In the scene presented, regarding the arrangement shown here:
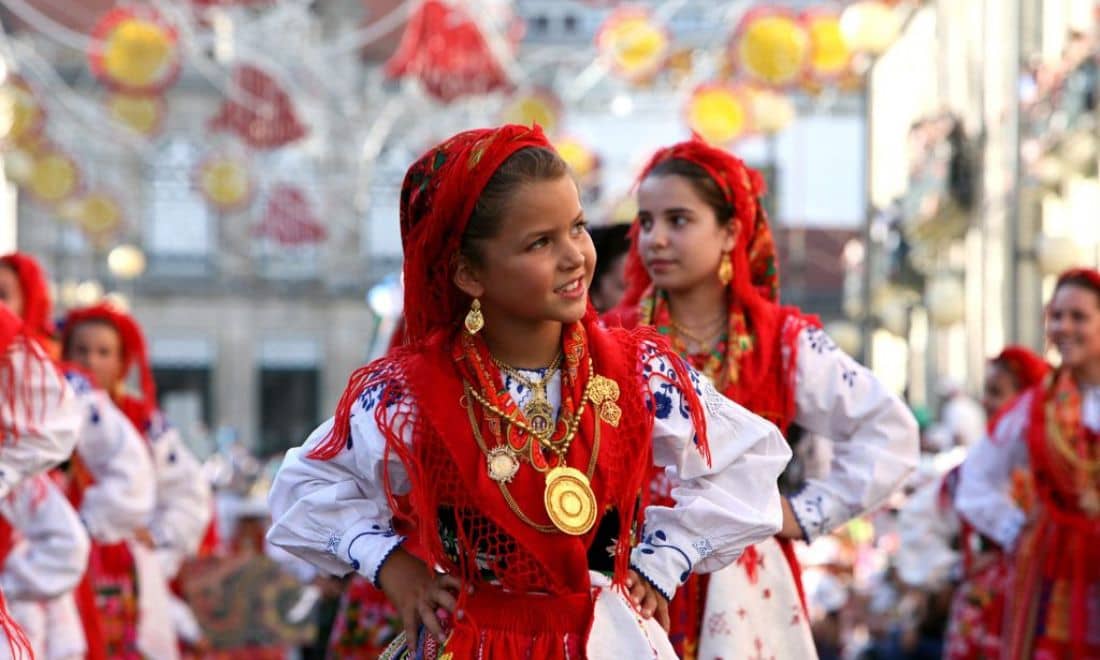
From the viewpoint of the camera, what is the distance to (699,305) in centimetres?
500

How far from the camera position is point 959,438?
1267 cm

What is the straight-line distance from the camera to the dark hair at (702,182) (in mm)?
4926

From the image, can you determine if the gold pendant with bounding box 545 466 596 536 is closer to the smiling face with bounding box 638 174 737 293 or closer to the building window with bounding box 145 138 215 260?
the smiling face with bounding box 638 174 737 293

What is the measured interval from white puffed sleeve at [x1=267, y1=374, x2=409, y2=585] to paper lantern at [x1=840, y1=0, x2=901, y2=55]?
1161cm

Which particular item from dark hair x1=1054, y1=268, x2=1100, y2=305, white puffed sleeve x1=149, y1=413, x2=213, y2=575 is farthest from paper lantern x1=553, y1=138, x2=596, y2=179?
dark hair x1=1054, y1=268, x2=1100, y2=305

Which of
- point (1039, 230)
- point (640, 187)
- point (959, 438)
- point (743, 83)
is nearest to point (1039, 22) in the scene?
point (1039, 230)

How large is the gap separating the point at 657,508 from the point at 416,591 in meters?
0.46

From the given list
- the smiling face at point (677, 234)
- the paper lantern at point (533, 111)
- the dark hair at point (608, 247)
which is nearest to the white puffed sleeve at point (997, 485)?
the dark hair at point (608, 247)

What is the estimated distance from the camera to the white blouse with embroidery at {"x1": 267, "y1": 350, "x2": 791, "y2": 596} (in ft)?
11.8

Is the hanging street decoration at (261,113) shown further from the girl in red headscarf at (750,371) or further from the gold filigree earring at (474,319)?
the gold filigree earring at (474,319)

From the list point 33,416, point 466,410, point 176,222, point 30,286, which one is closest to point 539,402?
point 466,410

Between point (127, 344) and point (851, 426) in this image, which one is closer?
point (851, 426)

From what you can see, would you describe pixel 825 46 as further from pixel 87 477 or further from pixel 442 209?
pixel 442 209

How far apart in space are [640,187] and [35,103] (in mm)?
15252
